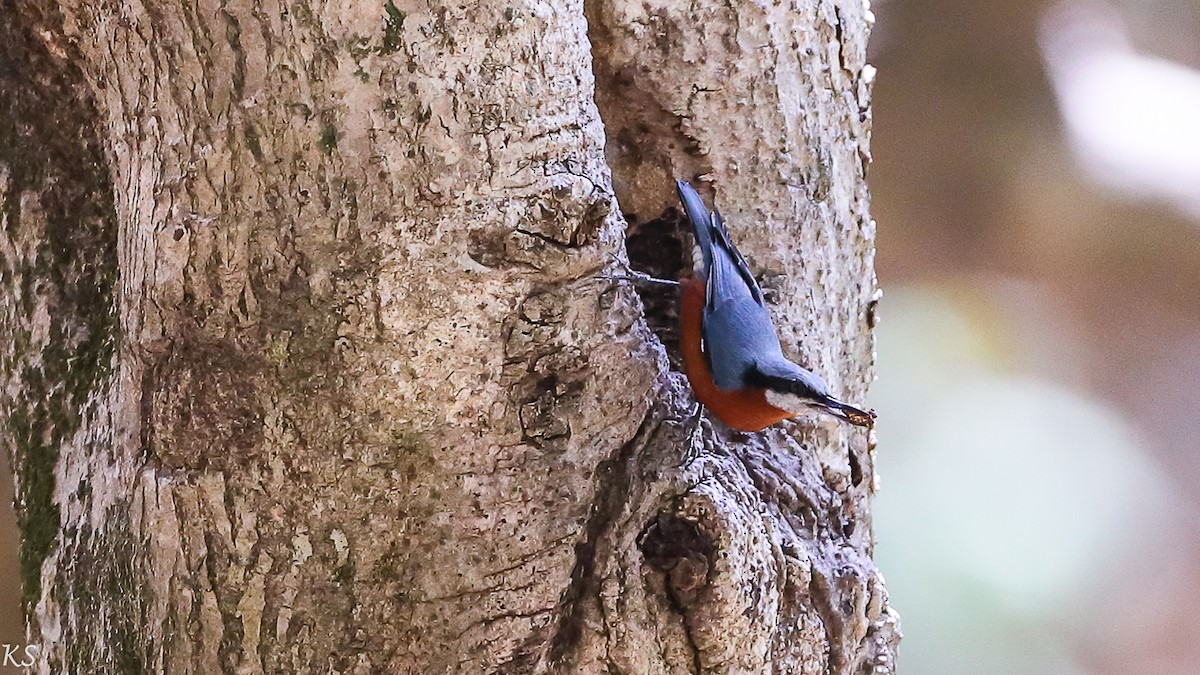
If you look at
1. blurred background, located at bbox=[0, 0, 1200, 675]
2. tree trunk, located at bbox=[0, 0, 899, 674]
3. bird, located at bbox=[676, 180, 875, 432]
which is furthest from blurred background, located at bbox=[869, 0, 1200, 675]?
tree trunk, located at bbox=[0, 0, 899, 674]

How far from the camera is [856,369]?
141cm

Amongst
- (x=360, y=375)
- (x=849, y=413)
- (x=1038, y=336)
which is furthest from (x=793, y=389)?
(x=1038, y=336)

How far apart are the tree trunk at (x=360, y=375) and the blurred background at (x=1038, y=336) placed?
1674 millimetres

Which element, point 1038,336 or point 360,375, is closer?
point 360,375

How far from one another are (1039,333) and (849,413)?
2.19 m

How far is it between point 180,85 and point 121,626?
53 cm

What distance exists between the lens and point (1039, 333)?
2.93 m

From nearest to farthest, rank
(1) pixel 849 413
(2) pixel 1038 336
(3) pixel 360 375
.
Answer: (3) pixel 360 375 → (1) pixel 849 413 → (2) pixel 1038 336

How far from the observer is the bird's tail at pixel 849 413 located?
3.29 feet

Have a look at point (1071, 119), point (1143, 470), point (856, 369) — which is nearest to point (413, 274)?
point (856, 369)

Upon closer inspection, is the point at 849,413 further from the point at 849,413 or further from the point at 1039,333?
the point at 1039,333

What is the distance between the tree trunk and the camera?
0.87m

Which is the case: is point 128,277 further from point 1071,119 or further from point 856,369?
point 1071,119

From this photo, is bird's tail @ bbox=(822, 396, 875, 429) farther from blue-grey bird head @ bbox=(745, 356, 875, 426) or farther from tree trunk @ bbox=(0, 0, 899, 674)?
tree trunk @ bbox=(0, 0, 899, 674)
